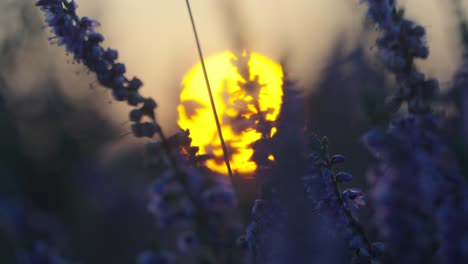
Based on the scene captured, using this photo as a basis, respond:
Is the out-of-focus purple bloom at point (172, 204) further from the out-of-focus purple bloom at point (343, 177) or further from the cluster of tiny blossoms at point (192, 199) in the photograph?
the out-of-focus purple bloom at point (343, 177)

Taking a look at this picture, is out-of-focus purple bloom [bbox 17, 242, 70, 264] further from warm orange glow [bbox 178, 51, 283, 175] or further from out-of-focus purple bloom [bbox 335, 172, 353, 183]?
out-of-focus purple bloom [bbox 335, 172, 353, 183]

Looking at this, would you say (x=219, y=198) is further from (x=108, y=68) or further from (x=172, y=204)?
(x=108, y=68)

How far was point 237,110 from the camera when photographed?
197cm

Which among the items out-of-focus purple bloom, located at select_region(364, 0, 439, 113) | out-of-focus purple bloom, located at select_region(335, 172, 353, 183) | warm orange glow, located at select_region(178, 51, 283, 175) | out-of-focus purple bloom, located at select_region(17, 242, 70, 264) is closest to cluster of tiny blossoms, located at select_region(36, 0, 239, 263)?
warm orange glow, located at select_region(178, 51, 283, 175)

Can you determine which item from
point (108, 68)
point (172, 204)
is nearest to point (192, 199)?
point (172, 204)

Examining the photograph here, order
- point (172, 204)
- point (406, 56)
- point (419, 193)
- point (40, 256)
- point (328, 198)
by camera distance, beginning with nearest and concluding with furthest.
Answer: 1. point (419, 193)
2. point (406, 56)
3. point (172, 204)
4. point (328, 198)
5. point (40, 256)

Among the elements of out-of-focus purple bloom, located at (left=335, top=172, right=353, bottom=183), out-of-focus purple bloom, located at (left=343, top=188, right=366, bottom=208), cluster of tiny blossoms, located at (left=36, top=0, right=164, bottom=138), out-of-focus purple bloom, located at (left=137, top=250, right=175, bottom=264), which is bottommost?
out-of-focus purple bloom, located at (left=137, top=250, right=175, bottom=264)

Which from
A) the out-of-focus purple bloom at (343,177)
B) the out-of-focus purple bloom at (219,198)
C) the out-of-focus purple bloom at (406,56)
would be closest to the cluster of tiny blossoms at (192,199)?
the out-of-focus purple bloom at (219,198)

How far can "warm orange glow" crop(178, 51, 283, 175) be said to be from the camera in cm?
190

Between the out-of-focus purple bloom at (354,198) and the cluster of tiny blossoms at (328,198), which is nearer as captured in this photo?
the cluster of tiny blossoms at (328,198)

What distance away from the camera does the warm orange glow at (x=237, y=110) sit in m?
1.90

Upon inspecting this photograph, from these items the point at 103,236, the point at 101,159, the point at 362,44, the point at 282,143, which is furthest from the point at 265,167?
the point at 101,159

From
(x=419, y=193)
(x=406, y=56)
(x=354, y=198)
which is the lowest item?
(x=419, y=193)

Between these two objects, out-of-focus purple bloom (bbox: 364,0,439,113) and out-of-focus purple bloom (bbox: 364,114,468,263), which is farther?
out-of-focus purple bloom (bbox: 364,0,439,113)
